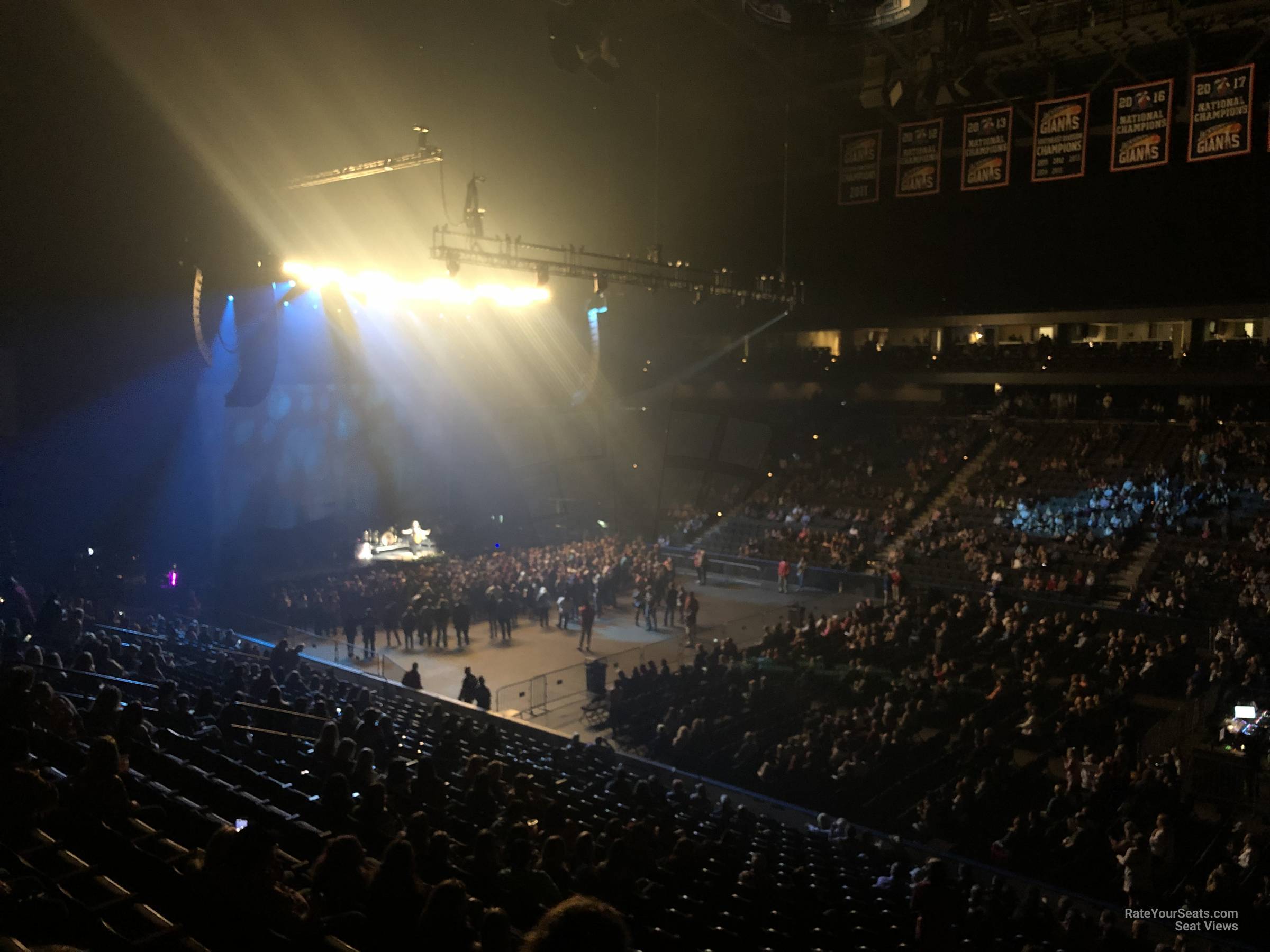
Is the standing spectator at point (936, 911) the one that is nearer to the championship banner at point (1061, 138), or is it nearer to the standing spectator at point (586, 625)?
the championship banner at point (1061, 138)

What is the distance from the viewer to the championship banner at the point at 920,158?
1578 cm

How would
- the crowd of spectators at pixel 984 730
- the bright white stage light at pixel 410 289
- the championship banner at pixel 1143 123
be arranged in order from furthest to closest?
the bright white stage light at pixel 410 289 → the championship banner at pixel 1143 123 → the crowd of spectators at pixel 984 730

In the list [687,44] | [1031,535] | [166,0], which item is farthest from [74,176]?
[1031,535]

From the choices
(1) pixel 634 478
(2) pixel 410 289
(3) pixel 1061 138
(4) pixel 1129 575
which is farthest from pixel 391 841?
(1) pixel 634 478

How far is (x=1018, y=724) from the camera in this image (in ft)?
44.0

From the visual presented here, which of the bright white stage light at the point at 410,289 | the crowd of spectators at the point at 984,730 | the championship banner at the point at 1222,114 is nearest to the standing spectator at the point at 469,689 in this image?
the crowd of spectators at the point at 984,730

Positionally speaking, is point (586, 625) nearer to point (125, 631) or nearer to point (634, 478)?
point (125, 631)

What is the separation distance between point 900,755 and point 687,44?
16178 mm

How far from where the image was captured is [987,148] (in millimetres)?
15188

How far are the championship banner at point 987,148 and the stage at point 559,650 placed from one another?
1033 cm

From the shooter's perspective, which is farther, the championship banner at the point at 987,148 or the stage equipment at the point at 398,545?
the stage equipment at the point at 398,545

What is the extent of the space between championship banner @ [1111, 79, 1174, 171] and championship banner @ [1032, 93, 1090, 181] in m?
0.52

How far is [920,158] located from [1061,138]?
2.34m

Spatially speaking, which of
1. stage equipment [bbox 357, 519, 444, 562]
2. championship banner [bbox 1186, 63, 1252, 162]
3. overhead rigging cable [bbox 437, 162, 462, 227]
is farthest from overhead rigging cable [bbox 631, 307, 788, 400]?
championship banner [bbox 1186, 63, 1252, 162]
